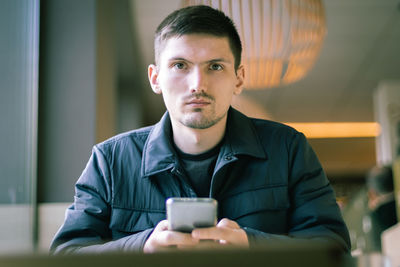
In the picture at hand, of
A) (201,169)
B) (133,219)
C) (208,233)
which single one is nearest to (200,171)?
(201,169)

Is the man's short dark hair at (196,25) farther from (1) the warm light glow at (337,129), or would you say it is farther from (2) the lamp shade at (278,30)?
(1) the warm light glow at (337,129)

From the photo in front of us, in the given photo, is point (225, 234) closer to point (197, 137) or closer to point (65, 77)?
point (197, 137)

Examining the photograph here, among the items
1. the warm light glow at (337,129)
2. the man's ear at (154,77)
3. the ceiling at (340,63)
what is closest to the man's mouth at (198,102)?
the man's ear at (154,77)

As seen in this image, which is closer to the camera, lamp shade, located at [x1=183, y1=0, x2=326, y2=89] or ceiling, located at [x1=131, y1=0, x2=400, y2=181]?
lamp shade, located at [x1=183, y1=0, x2=326, y2=89]

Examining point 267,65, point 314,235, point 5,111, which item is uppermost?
point 267,65

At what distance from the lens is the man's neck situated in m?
1.42

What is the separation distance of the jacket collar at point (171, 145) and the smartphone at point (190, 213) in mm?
386

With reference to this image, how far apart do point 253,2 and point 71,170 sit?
1233 mm

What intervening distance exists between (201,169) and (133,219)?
228 mm

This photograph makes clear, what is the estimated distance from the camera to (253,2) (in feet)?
7.75

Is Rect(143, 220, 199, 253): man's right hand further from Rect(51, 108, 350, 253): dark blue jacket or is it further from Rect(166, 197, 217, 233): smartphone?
Rect(51, 108, 350, 253): dark blue jacket

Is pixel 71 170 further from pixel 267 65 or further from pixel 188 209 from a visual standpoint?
pixel 188 209

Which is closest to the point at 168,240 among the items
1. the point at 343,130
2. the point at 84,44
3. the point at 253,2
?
the point at 253,2

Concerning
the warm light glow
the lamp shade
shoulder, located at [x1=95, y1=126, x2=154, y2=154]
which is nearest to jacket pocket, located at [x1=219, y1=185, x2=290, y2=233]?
shoulder, located at [x1=95, y1=126, x2=154, y2=154]
